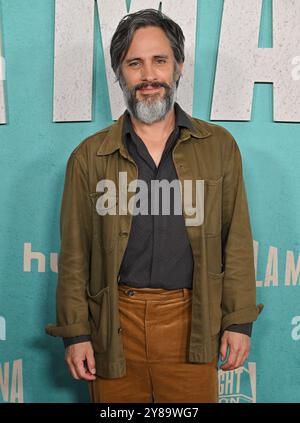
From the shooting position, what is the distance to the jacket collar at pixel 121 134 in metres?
1.53

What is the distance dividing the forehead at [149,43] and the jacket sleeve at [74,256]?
0.33m

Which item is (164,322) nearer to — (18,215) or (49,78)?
(18,215)

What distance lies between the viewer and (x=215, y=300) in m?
1.52

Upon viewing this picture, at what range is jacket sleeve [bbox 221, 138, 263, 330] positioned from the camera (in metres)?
1.52

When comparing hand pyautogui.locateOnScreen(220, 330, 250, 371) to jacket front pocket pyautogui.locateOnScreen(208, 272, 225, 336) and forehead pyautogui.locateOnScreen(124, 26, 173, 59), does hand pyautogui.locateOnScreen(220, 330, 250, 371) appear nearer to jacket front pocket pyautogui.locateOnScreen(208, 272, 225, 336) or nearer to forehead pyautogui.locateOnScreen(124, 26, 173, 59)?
jacket front pocket pyautogui.locateOnScreen(208, 272, 225, 336)

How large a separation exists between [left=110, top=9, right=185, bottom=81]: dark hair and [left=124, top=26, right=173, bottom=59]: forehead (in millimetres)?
11

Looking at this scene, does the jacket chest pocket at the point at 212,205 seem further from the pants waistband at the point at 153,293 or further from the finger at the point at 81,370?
the finger at the point at 81,370

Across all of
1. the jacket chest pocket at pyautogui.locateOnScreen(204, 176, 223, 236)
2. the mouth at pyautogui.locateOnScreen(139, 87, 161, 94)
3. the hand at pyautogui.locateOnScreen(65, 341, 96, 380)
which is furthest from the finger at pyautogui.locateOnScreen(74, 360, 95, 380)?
the mouth at pyautogui.locateOnScreen(139, 87, 161, 94)

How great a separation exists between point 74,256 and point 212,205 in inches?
15.8

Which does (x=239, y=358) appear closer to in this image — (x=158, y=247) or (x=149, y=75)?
(x=158, y=247)

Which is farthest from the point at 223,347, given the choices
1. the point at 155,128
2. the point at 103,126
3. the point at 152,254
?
the point at 103,126

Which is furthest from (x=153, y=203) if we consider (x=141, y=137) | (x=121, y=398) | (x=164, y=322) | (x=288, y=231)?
(x=288, y=231)

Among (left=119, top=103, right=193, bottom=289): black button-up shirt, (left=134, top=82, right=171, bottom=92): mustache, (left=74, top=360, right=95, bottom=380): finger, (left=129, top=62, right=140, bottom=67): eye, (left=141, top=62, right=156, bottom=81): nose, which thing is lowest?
(left=74, top=360, right=95, bottom=380): finger
